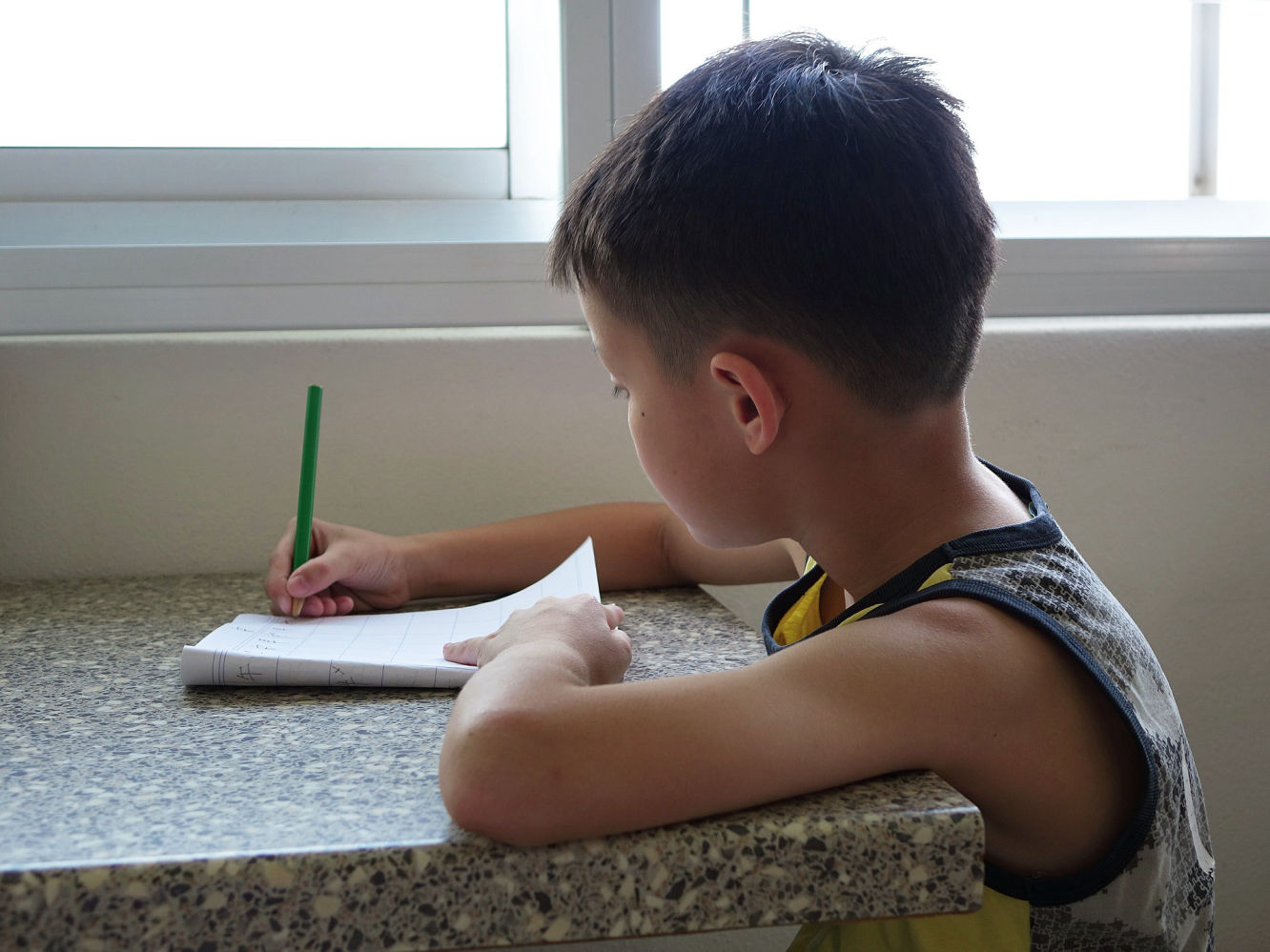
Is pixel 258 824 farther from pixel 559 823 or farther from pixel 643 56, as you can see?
pixel 643 56

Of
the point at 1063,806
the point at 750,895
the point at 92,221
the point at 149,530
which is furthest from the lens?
the point at 92,221

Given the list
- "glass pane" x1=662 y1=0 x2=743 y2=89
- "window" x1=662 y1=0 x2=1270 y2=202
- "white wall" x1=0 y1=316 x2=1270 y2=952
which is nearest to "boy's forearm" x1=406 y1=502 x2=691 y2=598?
"white wall" x1=0 y1=316 x2=1270 y2=952

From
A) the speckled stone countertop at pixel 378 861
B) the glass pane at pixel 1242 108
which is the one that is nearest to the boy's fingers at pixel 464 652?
the speckled stone countertop at pixel 378 861

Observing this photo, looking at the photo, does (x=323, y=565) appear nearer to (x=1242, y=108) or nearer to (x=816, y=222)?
(x=816, y=222)

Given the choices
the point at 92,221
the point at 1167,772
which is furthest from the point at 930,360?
the point at 92,221

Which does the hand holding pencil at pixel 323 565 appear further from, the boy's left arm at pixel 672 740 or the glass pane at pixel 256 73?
the glass pane at pixel 256 73

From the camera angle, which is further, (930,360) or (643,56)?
(643,56)

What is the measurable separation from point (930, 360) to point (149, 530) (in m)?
0.78

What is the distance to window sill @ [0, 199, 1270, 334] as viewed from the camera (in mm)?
1083

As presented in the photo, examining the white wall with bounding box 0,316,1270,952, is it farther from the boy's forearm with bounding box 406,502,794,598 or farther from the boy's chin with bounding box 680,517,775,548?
the boy's chin with bounding box 680,517,775,548

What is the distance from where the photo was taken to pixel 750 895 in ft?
1.36

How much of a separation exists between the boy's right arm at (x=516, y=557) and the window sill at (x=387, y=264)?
0.27 meters

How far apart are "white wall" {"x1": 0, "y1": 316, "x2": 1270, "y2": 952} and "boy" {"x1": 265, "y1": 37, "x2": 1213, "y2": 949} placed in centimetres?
40

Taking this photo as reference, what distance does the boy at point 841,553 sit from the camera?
1.49 feet
